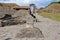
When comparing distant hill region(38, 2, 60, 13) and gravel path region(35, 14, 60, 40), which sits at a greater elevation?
gravel path region(35, 14, 60, 40)

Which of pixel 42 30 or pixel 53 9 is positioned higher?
pixel 42 30

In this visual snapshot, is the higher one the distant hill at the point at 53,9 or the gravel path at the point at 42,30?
the gravel path at the point at 42,30

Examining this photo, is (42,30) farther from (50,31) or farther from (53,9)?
(53,9)

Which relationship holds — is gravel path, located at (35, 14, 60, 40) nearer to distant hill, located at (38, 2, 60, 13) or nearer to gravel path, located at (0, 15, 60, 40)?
gravel path, located at (0, 15, 60, 40)

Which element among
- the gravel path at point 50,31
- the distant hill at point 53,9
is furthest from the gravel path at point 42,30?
the distant hill at point 53,9

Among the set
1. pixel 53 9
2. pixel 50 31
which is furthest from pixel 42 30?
pixel 53 9

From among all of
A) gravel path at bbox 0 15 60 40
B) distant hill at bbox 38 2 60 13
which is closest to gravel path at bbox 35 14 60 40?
gravel path at bbox 0 15 60 40

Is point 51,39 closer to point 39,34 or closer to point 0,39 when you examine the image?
point 39,34

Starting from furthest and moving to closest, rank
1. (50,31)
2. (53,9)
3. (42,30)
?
(53,9)
(42,30)
(50,31)

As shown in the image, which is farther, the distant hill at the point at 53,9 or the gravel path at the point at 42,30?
the distant hill at the point at 53,9

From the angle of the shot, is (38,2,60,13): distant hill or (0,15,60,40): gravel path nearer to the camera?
(0,15,60,40): gravel path

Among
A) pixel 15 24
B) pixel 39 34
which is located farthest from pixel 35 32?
pixel 15 24

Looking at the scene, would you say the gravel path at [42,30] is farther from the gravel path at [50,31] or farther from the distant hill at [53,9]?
the distant hill at [53,9]

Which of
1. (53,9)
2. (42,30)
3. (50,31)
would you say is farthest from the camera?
(53,9)
